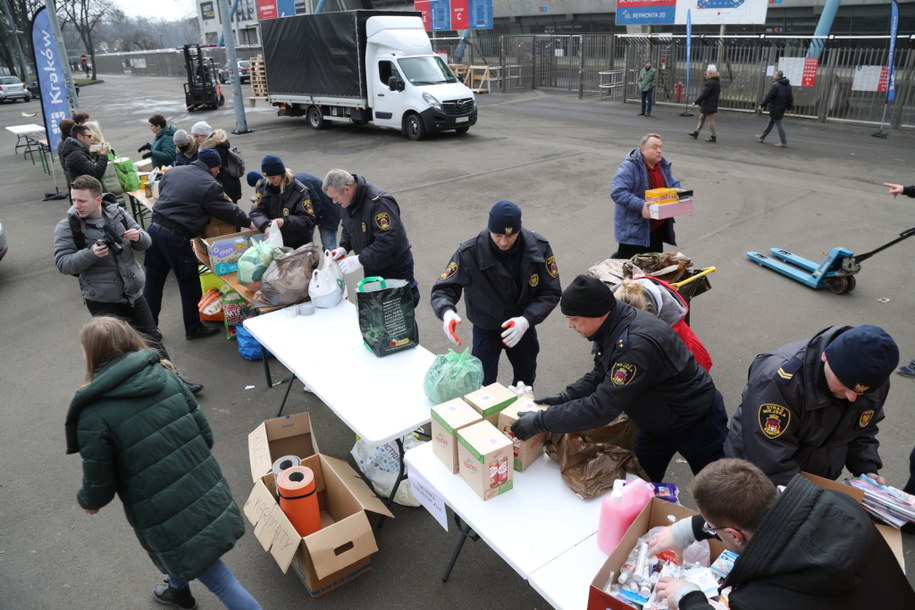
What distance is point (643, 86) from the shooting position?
707 inches

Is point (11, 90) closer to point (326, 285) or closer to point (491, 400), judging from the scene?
point (326, 285)

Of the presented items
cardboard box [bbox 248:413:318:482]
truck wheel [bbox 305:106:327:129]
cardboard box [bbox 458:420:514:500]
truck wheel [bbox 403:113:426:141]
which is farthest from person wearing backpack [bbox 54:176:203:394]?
truck wheel [bbox 305:106:327:129]

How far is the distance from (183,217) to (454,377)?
373 centimetres

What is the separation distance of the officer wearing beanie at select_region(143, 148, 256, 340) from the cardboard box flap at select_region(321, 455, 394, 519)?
318 centimetres

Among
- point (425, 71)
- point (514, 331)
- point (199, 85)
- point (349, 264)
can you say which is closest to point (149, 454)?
point (514, 331)

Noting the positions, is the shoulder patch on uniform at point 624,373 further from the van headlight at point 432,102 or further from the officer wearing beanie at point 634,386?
the van headlight at point 432,102

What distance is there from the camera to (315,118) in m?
18.6

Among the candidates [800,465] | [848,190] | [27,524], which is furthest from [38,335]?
[848,190]

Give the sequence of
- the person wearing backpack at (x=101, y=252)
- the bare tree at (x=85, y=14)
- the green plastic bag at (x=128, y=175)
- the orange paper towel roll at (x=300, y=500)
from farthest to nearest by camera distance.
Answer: the bare tree at (x=85, y=14) → the green plastic bag at (x=128, y=175) → the person wearing backpack at (x=101, y=252) → the orange paper towel roll at (x=300, y=500)

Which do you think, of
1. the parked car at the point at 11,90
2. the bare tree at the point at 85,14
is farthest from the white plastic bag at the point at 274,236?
the bare tree at the point at 85,14

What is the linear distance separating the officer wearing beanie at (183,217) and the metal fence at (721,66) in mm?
16147

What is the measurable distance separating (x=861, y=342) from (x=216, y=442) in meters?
4.35

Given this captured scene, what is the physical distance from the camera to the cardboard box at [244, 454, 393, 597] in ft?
10.3

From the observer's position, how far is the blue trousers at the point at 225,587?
2.89 m
